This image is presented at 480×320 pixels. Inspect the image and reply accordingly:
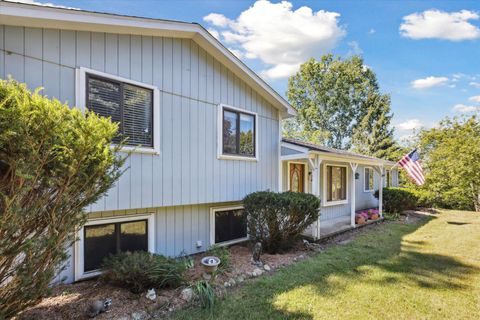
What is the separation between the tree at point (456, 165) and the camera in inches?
599

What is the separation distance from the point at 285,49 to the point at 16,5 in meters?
27.6

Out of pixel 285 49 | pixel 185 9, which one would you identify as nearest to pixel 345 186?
pixel 185 9

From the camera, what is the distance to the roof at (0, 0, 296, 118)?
3812 millimetres

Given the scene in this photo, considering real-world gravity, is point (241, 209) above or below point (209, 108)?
below

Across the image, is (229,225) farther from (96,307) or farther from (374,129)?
(374,129)

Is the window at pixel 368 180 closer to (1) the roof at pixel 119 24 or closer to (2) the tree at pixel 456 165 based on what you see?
(2) the tree at pixel 456 165

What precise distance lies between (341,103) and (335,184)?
19478mm

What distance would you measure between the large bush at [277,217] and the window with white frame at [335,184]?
4.56 meters

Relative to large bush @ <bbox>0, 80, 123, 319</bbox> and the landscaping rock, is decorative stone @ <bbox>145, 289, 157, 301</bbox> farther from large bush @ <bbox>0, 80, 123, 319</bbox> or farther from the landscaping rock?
large bush @ <bbox>0, 80, 123, 319</bbox>

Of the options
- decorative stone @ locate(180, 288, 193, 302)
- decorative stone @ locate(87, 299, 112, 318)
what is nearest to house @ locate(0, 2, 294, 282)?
decorative stone @ locate(87, 299, 112, 318)

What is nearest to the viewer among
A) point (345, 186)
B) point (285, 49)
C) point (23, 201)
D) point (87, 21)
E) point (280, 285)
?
point (23, 201)

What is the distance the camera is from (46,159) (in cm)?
266

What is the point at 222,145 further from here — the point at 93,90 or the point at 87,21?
the point at 87,21

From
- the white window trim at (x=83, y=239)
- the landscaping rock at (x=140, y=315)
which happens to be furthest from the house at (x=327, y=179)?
the landscaping rock at (x=140, y=315)
